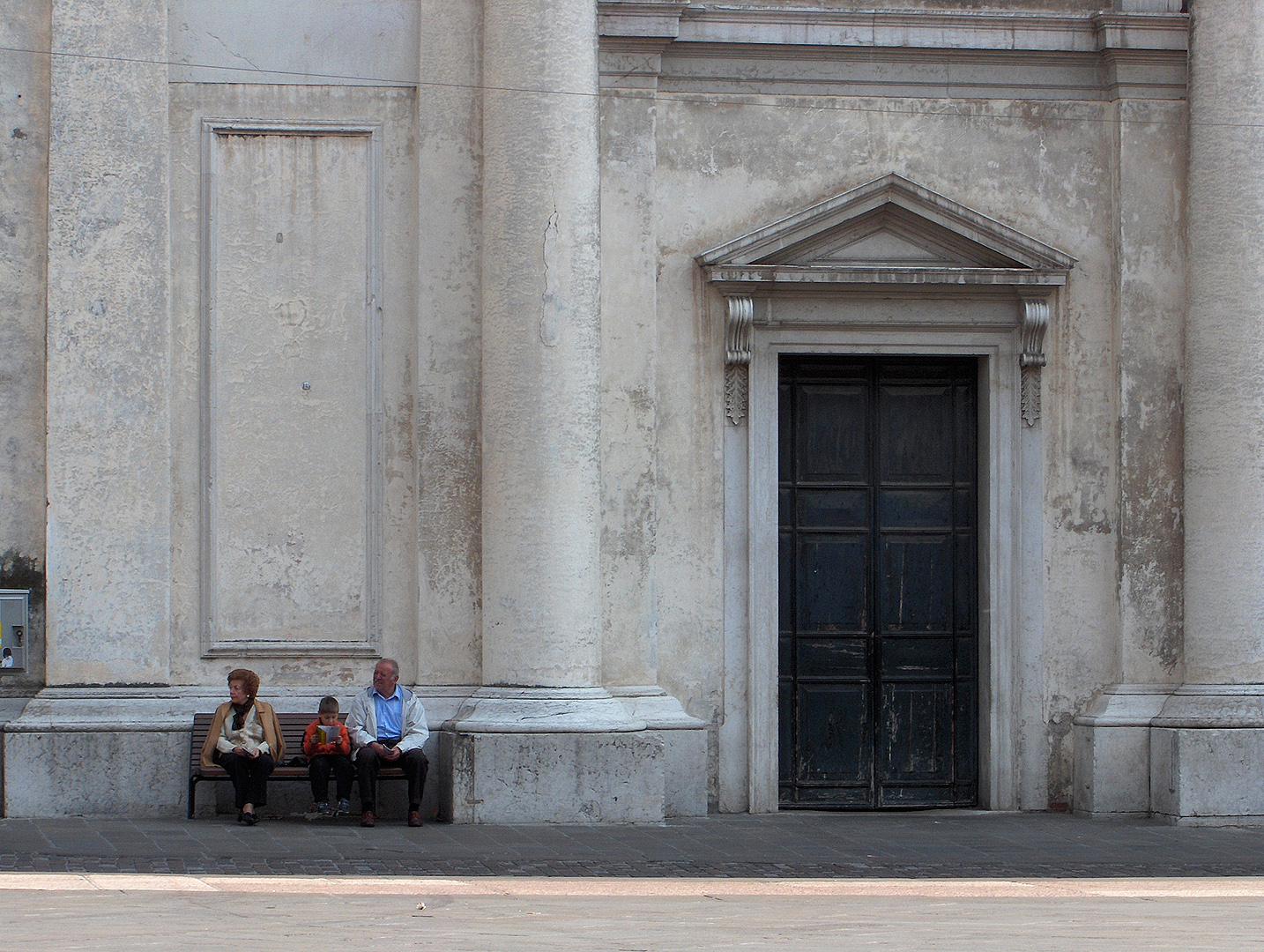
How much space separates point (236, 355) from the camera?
36.6 ft

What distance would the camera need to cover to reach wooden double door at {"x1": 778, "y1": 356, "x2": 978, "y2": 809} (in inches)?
462

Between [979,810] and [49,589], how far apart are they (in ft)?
21.2

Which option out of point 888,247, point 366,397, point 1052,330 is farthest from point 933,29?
point 366,397

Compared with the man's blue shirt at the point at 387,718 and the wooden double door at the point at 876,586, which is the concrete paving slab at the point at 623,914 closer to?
the man's blue shirt at the point at 387,718

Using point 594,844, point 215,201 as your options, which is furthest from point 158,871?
point 215,201

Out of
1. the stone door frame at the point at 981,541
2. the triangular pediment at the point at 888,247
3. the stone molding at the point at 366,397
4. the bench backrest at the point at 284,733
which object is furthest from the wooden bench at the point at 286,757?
the triangular pediment at the point at 888,247

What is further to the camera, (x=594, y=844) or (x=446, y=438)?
(x=446, y=438)

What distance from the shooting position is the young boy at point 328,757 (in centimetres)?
1034

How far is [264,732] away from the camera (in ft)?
34.2

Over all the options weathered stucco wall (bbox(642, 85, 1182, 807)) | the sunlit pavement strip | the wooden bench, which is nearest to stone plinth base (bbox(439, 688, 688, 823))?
the wooden bench

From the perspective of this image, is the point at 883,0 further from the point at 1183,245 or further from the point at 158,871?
the point at 158,871

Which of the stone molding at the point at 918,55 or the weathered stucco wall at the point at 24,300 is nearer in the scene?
the weathered stucco wall at the point at 24,300

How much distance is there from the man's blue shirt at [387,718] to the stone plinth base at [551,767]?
35 cm

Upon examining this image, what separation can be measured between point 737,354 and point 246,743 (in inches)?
162
